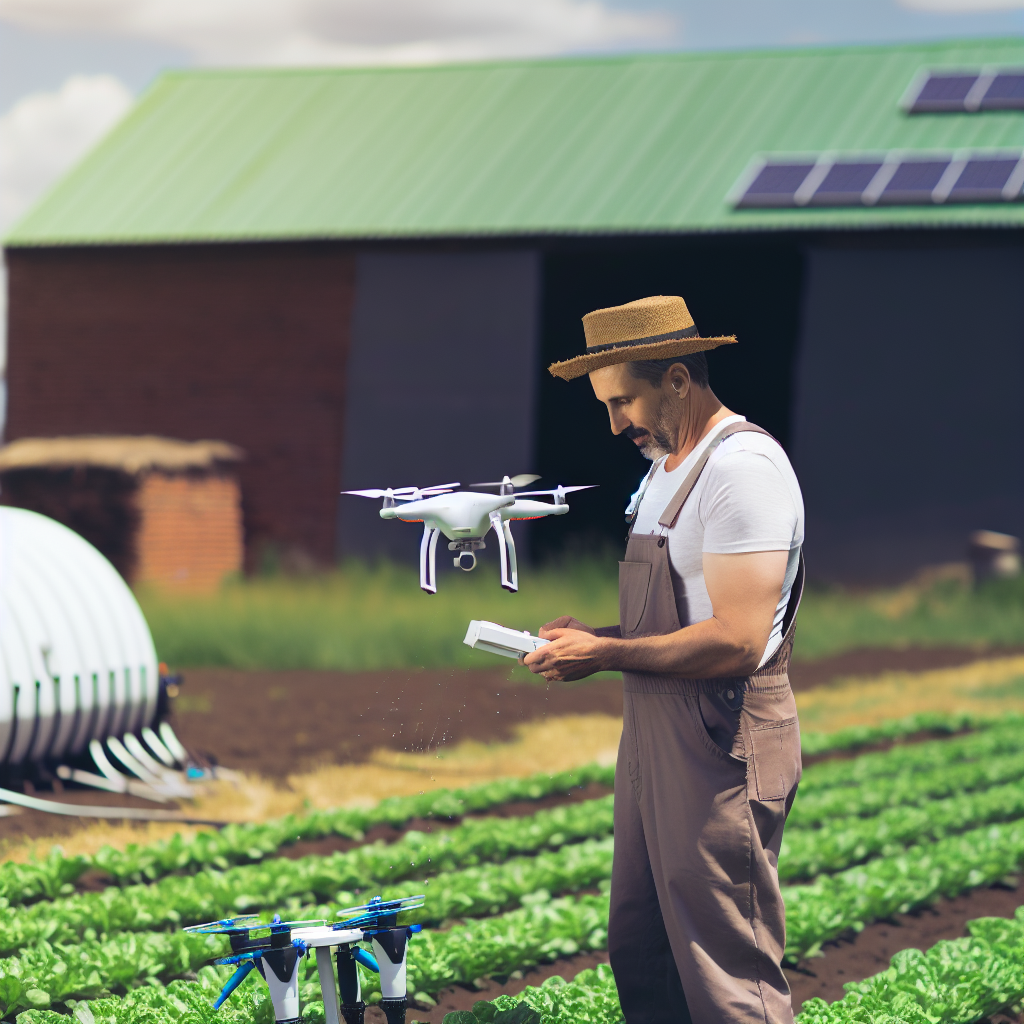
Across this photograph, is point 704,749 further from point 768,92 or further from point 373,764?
point 768,92

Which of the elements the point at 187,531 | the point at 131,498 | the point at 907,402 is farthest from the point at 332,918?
the point at 907,402

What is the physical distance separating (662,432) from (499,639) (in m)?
0.64

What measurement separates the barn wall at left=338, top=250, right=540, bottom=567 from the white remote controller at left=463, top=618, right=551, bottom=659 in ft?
48.1

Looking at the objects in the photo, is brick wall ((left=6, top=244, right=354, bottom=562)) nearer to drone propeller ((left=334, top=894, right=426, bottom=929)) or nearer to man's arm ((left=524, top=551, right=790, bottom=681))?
drone propeller ((left=334, top=894, right=426, bottom=929))

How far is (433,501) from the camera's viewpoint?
3438 millimetres

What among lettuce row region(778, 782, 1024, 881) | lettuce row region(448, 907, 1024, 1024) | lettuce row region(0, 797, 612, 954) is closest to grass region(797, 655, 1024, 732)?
lettuce row region(778, 782, 1024, 881)

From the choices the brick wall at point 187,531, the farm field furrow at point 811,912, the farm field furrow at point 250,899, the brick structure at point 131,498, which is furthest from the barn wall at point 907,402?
the farm field furrow at point 250,899

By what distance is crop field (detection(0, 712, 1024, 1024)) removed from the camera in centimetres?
448

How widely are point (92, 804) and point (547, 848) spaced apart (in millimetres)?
2436

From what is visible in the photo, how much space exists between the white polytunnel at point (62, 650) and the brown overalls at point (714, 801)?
4922mm

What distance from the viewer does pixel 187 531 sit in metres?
17.4

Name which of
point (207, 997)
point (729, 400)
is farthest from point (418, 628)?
point (207, 997)

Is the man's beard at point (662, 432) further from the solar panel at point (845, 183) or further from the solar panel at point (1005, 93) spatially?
the solar panel at point (1005, 93)

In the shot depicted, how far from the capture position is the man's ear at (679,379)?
342 cm
